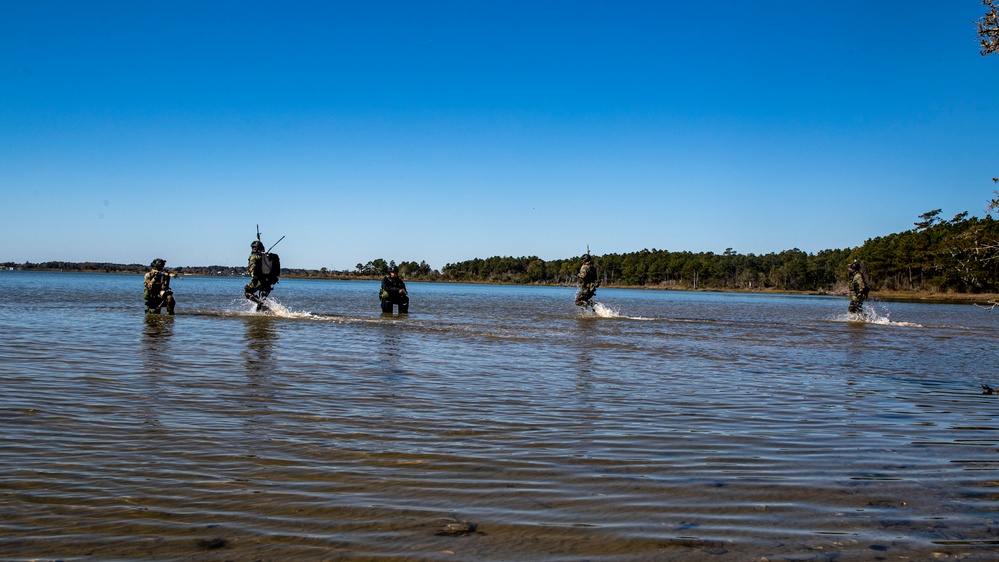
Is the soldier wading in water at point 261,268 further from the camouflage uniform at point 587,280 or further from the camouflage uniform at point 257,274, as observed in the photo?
the camouflage uniform at point 587,280

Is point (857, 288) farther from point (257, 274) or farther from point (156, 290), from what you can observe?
point (156, 290)

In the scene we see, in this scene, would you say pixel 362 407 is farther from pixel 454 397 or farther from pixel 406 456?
pixel 406 456

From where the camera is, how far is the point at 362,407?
7637 mm

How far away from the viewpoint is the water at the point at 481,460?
150 inches

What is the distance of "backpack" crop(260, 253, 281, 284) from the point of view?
23.4 meters

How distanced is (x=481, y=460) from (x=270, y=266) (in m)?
19.6

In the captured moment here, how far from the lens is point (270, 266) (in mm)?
23500

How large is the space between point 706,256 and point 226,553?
667 feet

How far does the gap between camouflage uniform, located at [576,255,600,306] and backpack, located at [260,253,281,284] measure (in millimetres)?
11254

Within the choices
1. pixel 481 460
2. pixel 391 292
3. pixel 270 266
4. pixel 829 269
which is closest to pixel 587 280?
pixel 391 292

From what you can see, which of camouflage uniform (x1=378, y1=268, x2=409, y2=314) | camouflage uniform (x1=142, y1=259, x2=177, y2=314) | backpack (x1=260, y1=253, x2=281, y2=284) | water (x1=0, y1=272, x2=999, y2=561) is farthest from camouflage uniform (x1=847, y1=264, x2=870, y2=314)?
camouflage uniform (x1=142, y1=259, x2=177, y2=314)

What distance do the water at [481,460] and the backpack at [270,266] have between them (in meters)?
11.6

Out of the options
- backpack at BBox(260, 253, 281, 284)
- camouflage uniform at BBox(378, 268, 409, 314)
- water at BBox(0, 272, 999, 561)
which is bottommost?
water at BBox(0, 272, 999, 561)

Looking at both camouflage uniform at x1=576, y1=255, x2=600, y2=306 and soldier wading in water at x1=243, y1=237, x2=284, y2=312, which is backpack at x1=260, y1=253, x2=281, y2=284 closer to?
soldier wading in water at x1=243, y1=237, x2=284, y2=312
